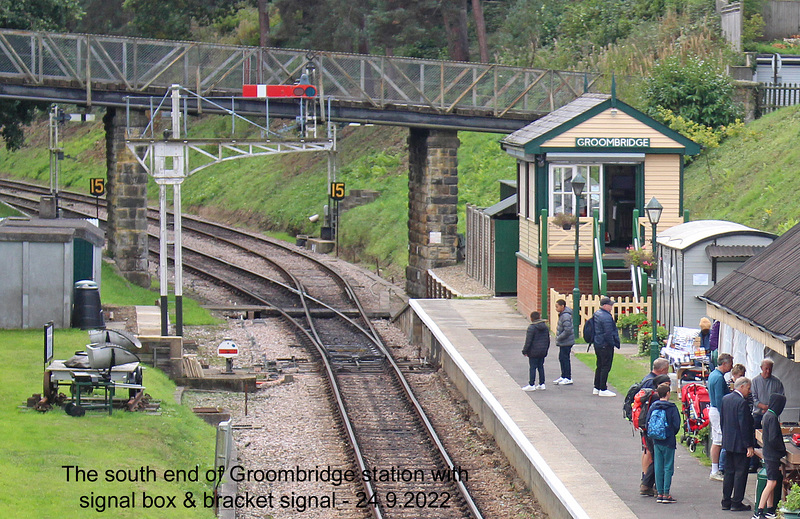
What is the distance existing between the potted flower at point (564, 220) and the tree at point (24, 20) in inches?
834

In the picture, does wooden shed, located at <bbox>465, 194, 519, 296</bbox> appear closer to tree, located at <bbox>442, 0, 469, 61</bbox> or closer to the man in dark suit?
the man in dark suit

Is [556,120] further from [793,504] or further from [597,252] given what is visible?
[793,504]

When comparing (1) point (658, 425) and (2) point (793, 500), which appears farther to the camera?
(1) point (658, 425)

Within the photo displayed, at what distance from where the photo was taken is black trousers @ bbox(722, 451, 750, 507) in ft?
43.5

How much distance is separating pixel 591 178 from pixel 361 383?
672 cm

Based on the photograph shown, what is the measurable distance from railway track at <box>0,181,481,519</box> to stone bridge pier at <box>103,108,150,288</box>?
293 cm

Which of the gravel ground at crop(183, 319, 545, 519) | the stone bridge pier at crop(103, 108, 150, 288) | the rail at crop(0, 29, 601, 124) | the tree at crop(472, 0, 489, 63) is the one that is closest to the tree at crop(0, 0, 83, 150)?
the rail at crop(0, 29, 601, 124)

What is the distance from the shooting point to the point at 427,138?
36062 millimetres

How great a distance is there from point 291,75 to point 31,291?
13.5 metres

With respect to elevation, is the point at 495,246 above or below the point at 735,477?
above

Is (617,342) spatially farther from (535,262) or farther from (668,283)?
(535,262)

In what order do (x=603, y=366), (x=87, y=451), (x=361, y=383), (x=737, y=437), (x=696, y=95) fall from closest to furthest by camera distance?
1. (x=737, y=437)
2. (x=87, y=451)
3. (x=603, y=366)
4. (x=361, y=383)
5. (x=696, y=95)

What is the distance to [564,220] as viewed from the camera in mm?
25375

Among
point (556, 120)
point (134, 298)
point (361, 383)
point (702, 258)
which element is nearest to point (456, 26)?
point (134, 298)
